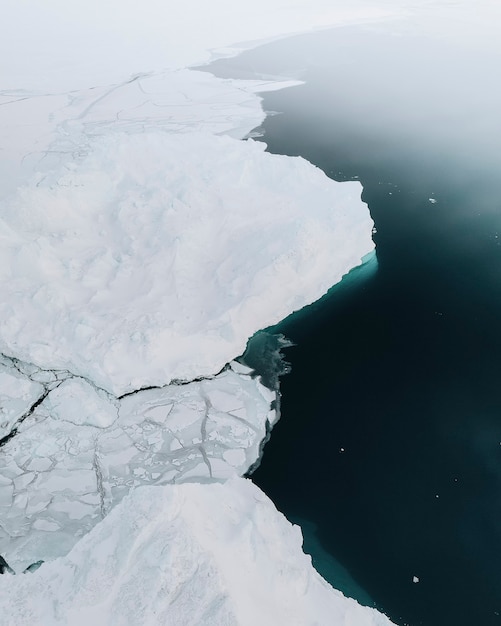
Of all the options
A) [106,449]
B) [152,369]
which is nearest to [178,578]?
[106,449]

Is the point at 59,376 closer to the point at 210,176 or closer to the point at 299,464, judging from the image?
the point at 299,464

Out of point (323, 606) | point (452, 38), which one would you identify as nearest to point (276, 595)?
point (323, 606)

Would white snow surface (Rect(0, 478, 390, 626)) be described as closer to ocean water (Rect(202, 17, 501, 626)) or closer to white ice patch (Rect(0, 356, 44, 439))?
ocean water (Rect(202, 17, 501, 626))

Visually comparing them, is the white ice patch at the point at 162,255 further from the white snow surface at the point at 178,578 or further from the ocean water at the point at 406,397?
the white snow surface at the point at 178,578

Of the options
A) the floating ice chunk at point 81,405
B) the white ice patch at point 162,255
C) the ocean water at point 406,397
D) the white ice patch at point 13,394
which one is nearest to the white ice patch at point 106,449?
the floating ice chunk at point 81,405

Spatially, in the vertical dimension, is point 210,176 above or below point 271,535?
above

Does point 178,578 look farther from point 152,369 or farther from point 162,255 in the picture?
point 162,255
